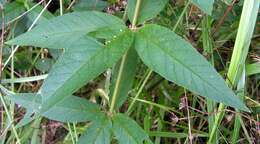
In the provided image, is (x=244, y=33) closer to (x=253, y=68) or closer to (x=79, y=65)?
(x=253, y=68)

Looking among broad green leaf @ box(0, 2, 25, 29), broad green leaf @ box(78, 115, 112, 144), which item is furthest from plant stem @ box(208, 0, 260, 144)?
broad green leaf @ box(0, 2, 25, 29)

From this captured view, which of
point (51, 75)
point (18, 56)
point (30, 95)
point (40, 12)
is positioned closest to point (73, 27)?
point (51, 75)

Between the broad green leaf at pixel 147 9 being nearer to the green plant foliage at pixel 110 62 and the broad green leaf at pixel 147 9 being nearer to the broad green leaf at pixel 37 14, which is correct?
the green plant foliage at pixel 110 62

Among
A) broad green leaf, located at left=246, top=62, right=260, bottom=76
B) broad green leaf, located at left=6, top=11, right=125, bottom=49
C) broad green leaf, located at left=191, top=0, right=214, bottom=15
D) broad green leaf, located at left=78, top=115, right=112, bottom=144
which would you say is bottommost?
broad green leaf, located at left=78, top=115, right=112, bottom=144

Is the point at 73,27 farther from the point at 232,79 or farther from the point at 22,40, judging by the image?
the point at 232,79

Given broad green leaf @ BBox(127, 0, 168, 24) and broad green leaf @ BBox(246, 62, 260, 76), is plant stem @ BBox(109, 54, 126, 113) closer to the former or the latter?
broad green leaf @ BBox(127, 0, 168, 24)
